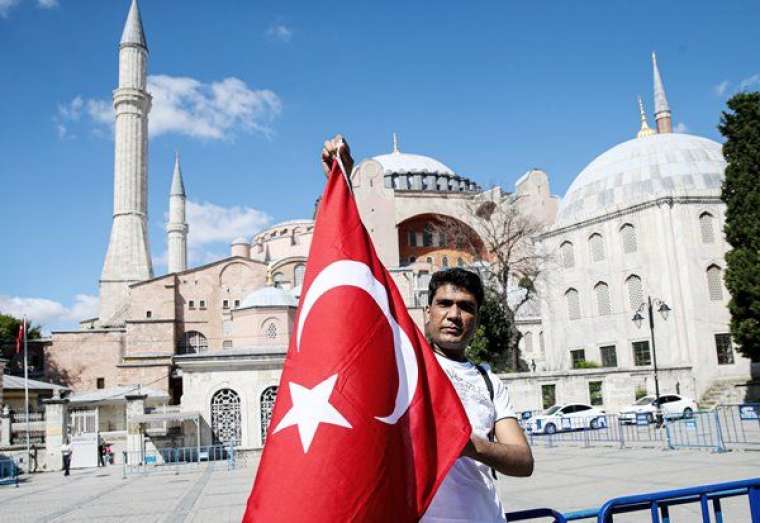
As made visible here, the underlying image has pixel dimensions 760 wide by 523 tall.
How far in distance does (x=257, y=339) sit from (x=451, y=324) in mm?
30856

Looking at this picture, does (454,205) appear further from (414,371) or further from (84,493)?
(414,371)

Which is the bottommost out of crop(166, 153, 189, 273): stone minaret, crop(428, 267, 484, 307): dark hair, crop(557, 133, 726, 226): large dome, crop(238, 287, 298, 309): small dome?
crop(428, 267, 484, 307): dark hair

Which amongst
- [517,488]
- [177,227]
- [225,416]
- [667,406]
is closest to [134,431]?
[225,416]

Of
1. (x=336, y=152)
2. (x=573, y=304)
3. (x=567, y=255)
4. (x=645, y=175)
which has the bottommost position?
(x=336, y=152)

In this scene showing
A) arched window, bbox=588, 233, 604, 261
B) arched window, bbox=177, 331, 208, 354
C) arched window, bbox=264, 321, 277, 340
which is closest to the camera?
arched window, bbox=588, 233, 604, 261

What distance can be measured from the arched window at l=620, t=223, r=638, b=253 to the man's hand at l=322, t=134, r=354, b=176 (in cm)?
2995

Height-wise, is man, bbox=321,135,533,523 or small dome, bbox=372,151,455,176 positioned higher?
small dome, bbox=372,151,455,176

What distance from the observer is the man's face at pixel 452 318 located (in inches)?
102

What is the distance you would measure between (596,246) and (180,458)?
21000 mm

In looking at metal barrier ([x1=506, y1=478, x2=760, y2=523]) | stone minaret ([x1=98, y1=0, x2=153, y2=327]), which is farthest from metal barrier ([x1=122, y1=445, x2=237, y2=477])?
stone minaret ([x1=98, y1=0, x2=153, y2=327])

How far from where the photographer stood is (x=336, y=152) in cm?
273

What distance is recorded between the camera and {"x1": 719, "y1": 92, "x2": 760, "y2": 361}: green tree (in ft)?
73.5

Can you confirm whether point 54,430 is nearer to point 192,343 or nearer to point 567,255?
point 192,343

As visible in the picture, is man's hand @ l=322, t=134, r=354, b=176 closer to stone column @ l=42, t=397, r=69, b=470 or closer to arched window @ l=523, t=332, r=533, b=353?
stone column @ l=42, t=397, r=69, b=470
